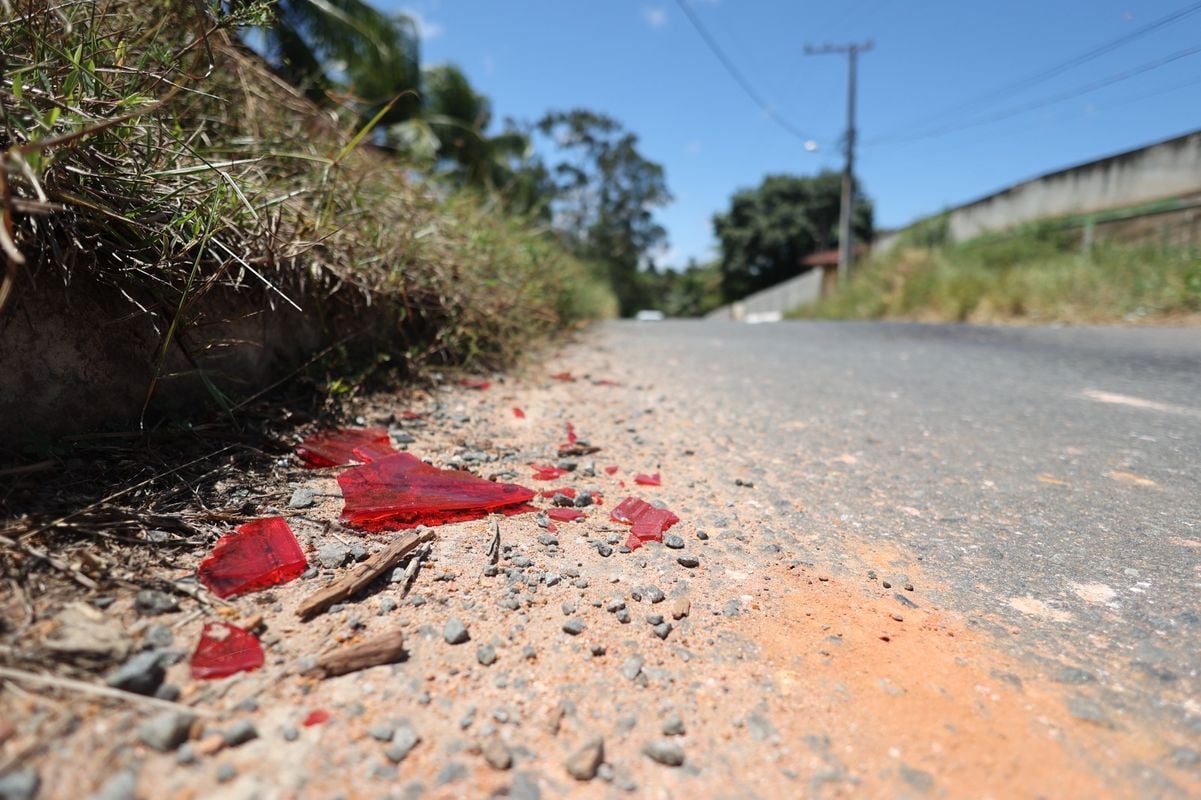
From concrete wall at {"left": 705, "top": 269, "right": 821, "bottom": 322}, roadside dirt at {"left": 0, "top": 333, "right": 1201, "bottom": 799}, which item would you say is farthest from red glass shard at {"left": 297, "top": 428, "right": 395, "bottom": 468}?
concrete wall at {"left": 705, "top": 269, "right": 821, "bottom": 322}

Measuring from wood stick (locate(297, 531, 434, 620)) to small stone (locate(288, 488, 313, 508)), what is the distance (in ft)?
0.97

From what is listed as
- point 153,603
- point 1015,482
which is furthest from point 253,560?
point 1015,482

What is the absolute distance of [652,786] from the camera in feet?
2.72

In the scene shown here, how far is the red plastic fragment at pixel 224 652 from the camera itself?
37.2 inches

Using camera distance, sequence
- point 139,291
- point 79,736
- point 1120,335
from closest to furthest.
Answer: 1. point 79,736
2. point 139,291
3. point 1120,335

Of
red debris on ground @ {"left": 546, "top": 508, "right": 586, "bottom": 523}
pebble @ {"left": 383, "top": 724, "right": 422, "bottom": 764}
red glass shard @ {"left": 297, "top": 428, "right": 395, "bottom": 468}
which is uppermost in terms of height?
red glass shard @ {"left": 297, "top": 428, "right": 395, "bottom": 468}

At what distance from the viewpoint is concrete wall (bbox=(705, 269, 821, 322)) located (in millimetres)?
18188

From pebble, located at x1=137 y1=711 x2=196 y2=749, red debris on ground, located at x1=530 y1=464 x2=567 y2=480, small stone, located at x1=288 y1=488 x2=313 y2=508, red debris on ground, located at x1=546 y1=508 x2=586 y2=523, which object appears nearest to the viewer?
pebble, located at x1=137 y1=711 x2=196 y2=749

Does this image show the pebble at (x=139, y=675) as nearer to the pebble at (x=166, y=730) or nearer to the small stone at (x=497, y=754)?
the pebble at (x=166, y=730)

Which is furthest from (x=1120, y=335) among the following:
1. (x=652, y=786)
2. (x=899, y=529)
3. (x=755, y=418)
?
(x=652, y=786)

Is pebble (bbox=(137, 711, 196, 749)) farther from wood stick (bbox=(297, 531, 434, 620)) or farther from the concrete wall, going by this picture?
the concrete wall

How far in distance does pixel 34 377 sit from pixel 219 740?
1.03 m

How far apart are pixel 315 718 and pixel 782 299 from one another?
20.2 metres

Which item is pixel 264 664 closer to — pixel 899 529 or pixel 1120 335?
pixel 899 529
